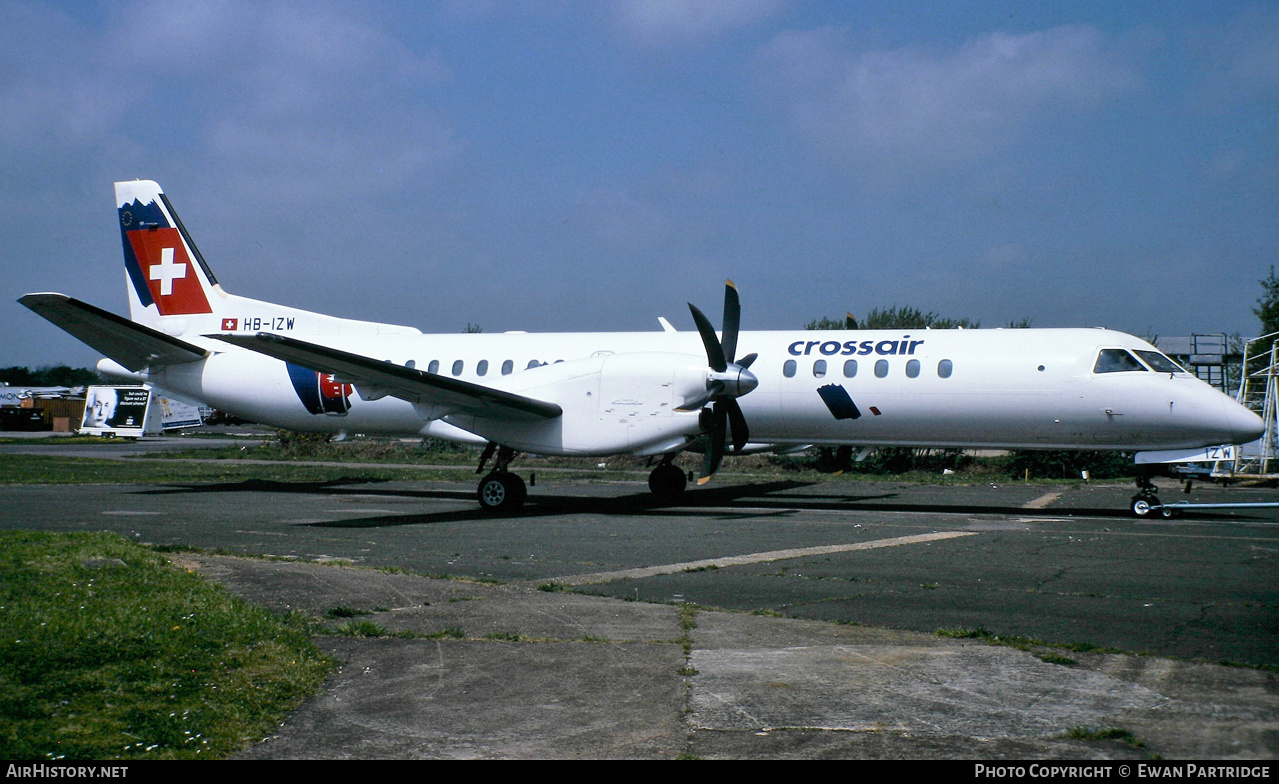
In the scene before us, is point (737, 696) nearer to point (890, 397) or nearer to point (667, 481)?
point (890, 397)

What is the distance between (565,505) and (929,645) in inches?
490

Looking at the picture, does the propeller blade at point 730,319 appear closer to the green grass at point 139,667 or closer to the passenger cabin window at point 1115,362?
the passenger cabin window at point 1115,362

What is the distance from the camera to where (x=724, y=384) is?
53.3ft

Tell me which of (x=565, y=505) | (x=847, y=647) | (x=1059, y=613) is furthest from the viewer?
(x=565, y=505)

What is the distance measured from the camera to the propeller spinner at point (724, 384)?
1627 centimetres

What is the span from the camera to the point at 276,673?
5.76 metres

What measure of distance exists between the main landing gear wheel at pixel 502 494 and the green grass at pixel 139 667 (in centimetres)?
849

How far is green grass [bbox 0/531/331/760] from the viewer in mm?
4582

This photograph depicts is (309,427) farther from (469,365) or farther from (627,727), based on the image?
(627,727)

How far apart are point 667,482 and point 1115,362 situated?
343 inches

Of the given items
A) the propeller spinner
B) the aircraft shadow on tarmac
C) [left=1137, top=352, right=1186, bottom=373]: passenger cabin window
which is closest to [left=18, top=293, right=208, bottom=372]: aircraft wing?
the aircraft shadow on tarmac

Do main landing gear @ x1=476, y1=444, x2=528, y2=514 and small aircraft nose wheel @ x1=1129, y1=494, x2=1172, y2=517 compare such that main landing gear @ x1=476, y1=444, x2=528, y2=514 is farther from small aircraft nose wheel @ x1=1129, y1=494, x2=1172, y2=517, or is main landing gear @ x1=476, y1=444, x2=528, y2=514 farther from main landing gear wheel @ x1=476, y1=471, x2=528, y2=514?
small aircraft nose wheel @ x1=1129, y1=494, x2=1172, y2=517

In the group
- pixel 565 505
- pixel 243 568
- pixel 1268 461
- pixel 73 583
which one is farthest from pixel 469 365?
pixel 1268 461

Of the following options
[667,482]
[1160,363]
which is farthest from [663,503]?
[1160,363]
